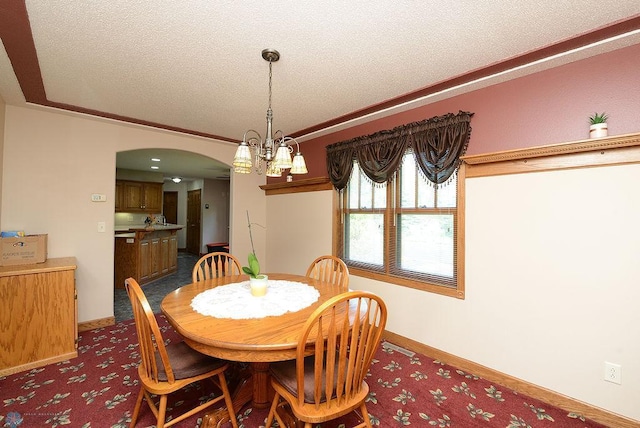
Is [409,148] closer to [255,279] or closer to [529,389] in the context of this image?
[255,279]

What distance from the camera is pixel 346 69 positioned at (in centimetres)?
212

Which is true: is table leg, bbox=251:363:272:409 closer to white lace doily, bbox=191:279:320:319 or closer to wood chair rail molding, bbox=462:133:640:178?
white lace doily, bbox=191:279:320:319

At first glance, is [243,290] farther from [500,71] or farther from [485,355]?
[500,71]

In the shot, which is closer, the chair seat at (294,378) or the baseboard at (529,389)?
the chair seat at (294,378)

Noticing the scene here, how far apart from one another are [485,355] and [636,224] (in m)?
1.36

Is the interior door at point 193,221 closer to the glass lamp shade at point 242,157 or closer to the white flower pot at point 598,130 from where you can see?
the glass lamp shade at point 242,157

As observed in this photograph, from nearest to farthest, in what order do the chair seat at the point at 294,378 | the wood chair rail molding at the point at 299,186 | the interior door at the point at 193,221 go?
the chair seat at the point at 294,378, the wood chair rail molding at the point at 299,186, the interior door at the point at 193,221

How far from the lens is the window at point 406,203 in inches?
95.4

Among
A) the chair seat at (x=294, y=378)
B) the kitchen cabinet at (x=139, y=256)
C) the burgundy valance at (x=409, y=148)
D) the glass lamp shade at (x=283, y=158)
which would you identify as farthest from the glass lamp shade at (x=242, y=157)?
the kitchen cabinet at (x=139, y=256)

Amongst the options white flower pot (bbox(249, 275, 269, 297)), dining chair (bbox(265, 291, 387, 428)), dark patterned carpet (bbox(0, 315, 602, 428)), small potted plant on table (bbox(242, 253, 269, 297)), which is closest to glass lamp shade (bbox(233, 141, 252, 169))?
small potted plant on table (bbox(242, 253, 269, 297))

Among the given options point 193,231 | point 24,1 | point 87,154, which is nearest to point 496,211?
point 24,1

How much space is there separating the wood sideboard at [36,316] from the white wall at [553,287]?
3281 mm

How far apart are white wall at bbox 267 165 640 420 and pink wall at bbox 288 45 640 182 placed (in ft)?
Answer: 0.97

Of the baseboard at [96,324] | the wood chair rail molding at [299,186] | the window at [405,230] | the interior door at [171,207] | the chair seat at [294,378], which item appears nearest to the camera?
the chair seat at [294,378]
